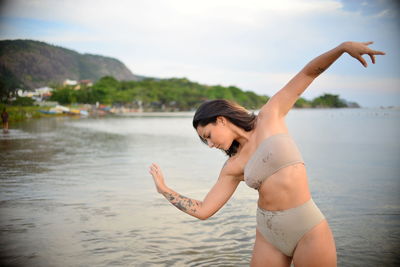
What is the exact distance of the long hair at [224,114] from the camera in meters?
2.52

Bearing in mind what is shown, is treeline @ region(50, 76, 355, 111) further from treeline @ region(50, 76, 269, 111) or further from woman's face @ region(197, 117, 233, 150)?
woman's face @ region(197, 117, 233, 150)

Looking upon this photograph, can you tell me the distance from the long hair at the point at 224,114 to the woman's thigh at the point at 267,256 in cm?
73

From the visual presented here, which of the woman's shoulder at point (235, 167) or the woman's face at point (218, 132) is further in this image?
the woman's shoulder at point (235, 167)

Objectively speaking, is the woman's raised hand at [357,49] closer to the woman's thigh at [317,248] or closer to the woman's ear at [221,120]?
the woman's ear at [221,120]

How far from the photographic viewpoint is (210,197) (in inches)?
112

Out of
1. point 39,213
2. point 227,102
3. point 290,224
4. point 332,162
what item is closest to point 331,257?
point 290,224

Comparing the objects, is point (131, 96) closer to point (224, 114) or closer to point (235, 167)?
point (235, 167)

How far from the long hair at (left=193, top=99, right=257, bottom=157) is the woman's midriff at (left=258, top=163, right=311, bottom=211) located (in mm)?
364

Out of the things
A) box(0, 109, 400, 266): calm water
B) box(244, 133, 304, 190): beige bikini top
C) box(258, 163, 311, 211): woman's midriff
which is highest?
box(244, 133, 304, 190): beige bikini top

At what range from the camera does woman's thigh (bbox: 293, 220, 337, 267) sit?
2363mm

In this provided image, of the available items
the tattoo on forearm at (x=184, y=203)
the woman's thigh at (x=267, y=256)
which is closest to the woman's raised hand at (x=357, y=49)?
the woman's thigh at (x=267, y=256)

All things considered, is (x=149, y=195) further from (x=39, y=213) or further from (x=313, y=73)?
(x=313, y=73)

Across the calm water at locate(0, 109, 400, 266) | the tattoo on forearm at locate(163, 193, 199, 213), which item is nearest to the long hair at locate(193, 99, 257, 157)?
the tattoo on forearm at locate(163, 193, 199, 213)

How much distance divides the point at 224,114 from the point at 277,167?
1.47 feet
